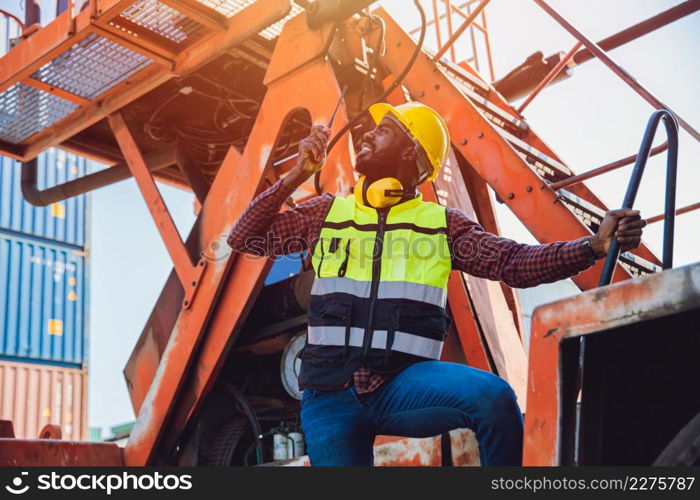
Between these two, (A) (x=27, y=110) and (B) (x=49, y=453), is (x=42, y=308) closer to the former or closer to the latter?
(A) (x=27, y=110)

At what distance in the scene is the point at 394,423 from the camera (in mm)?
2877

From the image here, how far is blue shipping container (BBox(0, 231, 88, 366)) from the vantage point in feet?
52.1

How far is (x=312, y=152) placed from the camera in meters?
3.28

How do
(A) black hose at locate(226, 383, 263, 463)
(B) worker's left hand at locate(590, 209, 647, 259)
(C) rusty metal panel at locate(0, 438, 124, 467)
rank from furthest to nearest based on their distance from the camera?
1. (A) black hose at locate(226, 383, 263, 463)
2. (C) rusty metal panel at locate(0, 438, 124, 467)
3. (B) worker's left hand at locate(590, 209, 647, 259)

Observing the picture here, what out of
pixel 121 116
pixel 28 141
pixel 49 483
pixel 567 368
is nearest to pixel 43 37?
pixel 121 116

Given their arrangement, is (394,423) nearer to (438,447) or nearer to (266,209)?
(438,447)

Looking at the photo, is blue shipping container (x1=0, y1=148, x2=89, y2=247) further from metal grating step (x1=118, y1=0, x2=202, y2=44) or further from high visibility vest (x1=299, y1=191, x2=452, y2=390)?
high visibility vest (x1=299, y1=191, x2=452, y2=390)

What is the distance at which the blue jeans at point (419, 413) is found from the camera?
2.63 metres

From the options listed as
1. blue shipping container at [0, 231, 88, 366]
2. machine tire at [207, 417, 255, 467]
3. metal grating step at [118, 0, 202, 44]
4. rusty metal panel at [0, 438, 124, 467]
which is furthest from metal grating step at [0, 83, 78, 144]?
blue shipping container at [0, 231, 88, 366]

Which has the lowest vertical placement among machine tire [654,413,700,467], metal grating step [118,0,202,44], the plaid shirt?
machine tire [654,413,700,467]

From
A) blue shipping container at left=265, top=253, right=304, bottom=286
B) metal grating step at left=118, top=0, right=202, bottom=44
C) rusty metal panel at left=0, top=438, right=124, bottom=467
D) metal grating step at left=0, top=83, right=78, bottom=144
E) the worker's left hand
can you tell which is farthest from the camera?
metal grating step at left=0, top=83, right=78, bottom=144

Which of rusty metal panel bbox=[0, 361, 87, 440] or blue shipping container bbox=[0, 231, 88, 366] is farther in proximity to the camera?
blue shipping container bbox=[0, 231, 88, 366]

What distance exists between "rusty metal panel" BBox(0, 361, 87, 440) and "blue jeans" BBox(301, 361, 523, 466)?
1320cm

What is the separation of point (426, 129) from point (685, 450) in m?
2.04
